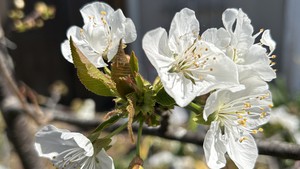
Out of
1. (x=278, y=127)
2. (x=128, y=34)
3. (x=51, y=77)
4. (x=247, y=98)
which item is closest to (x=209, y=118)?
(x=247, y=98)

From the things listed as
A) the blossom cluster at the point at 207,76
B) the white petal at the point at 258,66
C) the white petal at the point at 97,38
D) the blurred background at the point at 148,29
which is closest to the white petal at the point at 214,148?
the blossom cluster at the point at 207,76

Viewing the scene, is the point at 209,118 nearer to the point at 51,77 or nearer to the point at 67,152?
the point at 67,152

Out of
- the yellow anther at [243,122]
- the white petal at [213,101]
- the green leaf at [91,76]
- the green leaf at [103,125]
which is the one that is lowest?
the yellow anther at [243,122]

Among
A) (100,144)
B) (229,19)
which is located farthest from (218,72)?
(100,144)

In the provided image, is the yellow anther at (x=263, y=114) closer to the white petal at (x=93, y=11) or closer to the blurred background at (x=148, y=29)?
the white petal at (x=93, y=11)

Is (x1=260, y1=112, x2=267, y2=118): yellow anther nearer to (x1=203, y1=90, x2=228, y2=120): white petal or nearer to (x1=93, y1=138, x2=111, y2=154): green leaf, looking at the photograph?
(x1=203, y1=90, x2=228, y2=120): white petal

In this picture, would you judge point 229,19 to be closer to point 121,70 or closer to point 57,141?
point 121,70

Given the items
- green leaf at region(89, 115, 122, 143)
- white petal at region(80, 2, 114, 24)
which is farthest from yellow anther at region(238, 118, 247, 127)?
white petal at region(80, 2, 114, 24)
